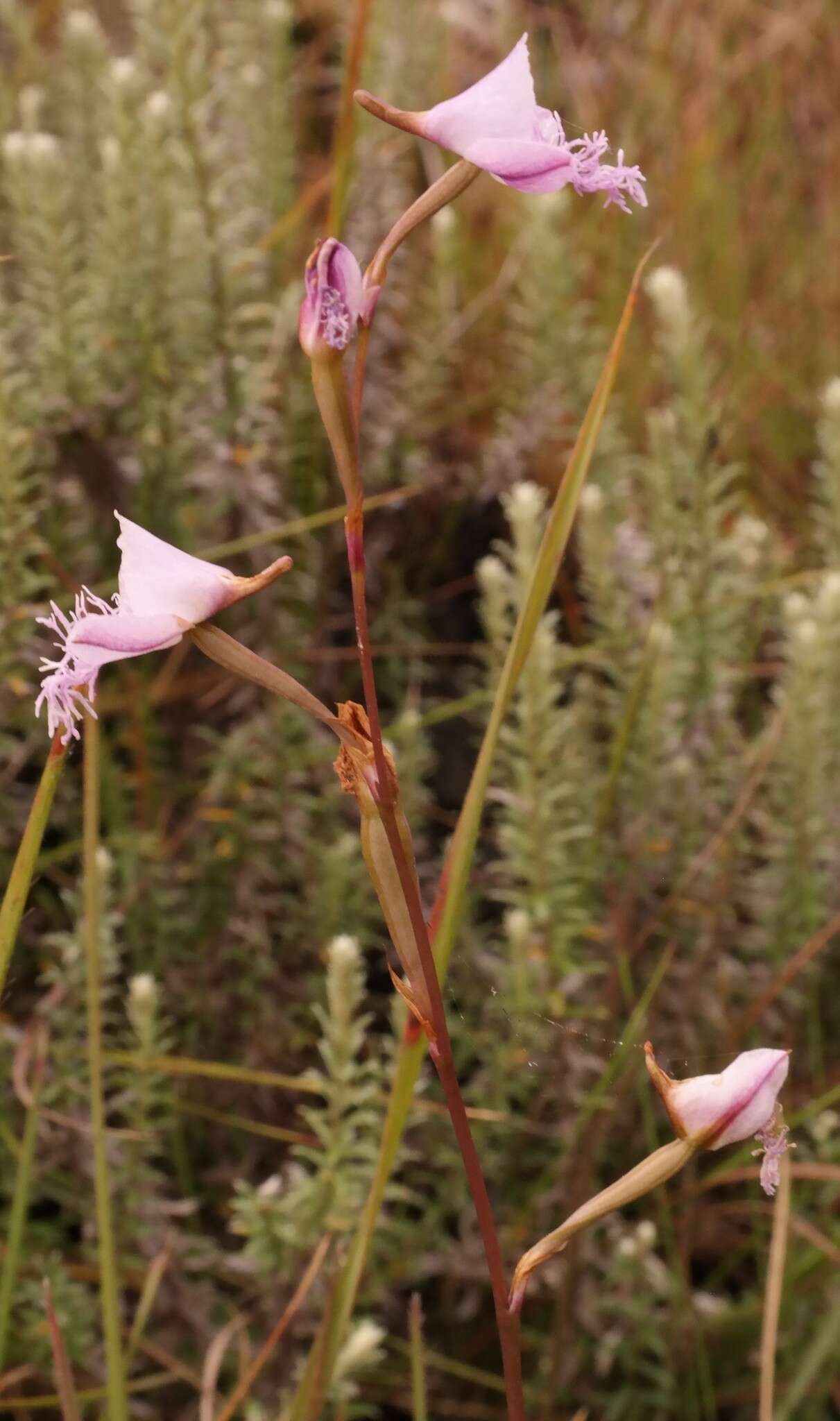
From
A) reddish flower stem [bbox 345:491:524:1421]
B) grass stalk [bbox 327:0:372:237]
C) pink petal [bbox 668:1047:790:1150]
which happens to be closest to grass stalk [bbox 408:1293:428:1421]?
reddish flower stem [bbox 345:491:524:1421]

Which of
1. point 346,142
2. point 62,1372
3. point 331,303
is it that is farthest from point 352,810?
point 331,303

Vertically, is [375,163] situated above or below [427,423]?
above

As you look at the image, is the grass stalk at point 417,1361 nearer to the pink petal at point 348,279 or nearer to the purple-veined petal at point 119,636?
the purple-veined petal at point 119,636

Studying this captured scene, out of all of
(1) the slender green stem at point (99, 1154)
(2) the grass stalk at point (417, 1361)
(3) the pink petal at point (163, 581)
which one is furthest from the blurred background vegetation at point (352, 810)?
(3) the pink petal at point (163, 581)

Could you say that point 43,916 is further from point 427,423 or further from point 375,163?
point 375,163

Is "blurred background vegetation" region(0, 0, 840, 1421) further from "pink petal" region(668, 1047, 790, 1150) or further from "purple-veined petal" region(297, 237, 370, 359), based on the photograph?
"purple-veined petal" region(297, 237, 370, 359)

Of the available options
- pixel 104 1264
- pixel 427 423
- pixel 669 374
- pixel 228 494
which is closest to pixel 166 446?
pixel 228 494

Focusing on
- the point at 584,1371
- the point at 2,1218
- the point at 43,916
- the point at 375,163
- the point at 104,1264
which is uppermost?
the point at 375,163
